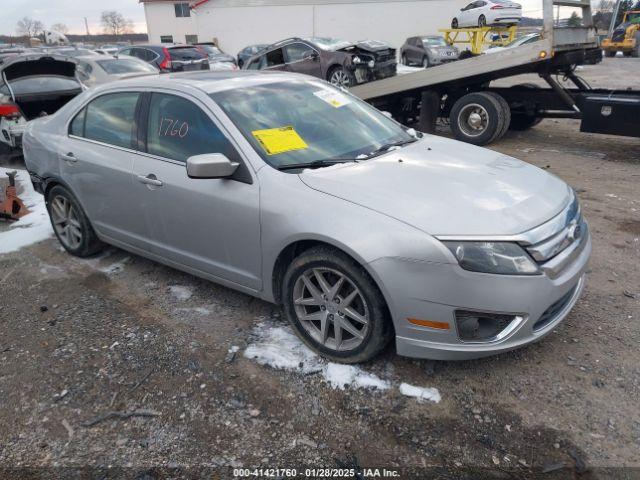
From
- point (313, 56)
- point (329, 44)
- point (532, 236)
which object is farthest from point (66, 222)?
point (329, 44)

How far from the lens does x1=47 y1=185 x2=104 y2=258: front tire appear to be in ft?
14.8

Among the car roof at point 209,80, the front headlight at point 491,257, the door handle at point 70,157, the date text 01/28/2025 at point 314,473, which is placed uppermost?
the car roof at point 209,80

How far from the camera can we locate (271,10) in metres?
34.4

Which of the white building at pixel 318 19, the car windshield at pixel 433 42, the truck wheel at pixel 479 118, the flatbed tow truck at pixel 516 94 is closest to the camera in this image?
the flatbed tow truck at pixel 516 94

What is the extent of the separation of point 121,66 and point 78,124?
23.7 feet

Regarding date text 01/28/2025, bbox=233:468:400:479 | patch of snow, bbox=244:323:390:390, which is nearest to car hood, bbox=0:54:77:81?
patch of snow, bbox=244:323:390:390

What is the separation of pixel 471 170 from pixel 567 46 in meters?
5.72

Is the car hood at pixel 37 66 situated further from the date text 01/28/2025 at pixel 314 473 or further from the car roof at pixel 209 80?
the date text 01/28/2025 at pixel 314 473

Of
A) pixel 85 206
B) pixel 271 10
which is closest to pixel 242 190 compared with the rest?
pixel 85 206

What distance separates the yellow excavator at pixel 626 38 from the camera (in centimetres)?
3075

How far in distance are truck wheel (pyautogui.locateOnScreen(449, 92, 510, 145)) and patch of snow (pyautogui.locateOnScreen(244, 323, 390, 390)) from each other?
6408mm

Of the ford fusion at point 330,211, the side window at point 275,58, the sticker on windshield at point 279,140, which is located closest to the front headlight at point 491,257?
the ford fusion at point 330,211

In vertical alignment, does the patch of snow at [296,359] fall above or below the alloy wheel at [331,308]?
below

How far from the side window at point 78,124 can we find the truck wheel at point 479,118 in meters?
6.34
